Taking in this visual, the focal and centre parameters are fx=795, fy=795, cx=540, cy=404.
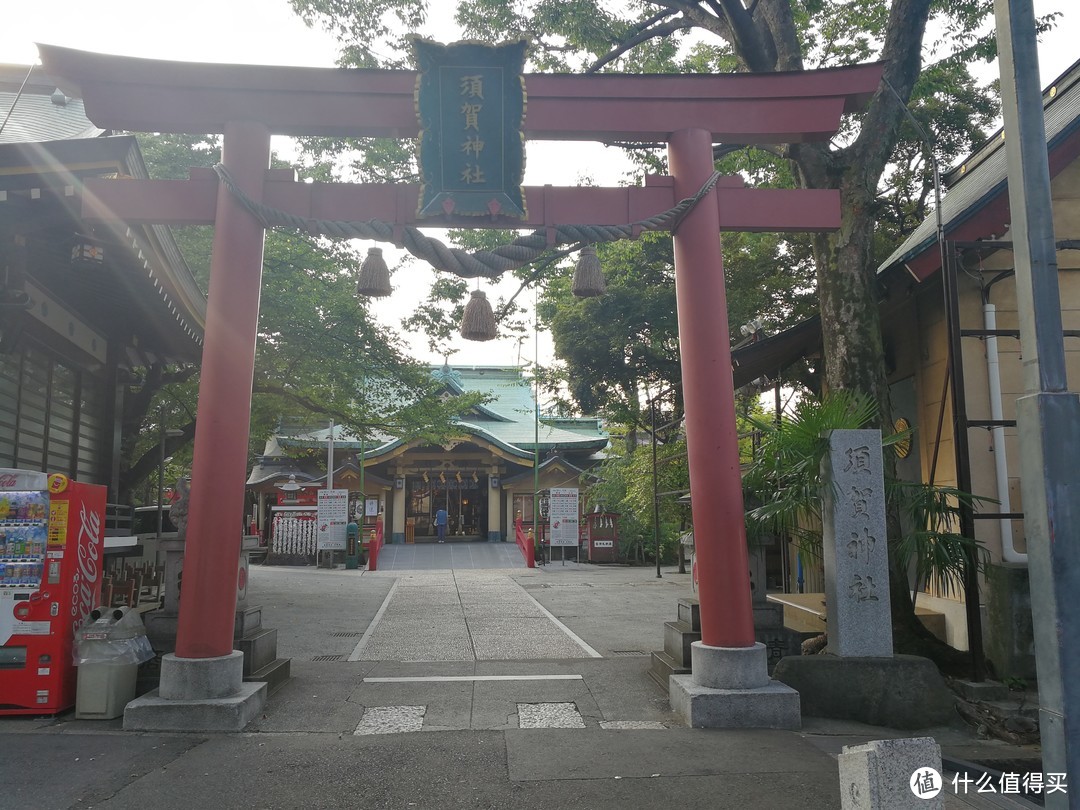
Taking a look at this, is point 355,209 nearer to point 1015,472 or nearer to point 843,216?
point 843,216

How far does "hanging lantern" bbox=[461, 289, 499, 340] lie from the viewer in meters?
7.26

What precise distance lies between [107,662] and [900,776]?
580 cm

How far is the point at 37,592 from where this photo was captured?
6277 millimetres

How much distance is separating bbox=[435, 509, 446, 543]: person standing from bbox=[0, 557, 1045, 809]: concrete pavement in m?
23.0

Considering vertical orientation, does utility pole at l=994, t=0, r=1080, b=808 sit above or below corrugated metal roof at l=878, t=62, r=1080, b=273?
below

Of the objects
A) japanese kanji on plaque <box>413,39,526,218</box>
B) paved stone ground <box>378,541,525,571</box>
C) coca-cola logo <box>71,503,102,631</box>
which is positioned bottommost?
paved stone ground <box>378,541,525,571</box>

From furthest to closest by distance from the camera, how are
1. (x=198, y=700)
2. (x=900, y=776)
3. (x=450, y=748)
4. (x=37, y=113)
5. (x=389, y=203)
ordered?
(x=37, y=113) < (x=389, y=203) < (x=198, y=700) < (x=450, y=748) < (x=900, y=776)

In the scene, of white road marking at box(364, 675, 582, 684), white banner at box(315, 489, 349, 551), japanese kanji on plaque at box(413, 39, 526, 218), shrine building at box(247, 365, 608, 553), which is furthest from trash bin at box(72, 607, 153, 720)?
shrine building at box(247, 365, 608, 553)

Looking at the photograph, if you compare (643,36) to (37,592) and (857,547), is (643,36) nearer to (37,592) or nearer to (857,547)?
(857,547)

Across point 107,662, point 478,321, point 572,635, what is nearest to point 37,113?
point 478,321

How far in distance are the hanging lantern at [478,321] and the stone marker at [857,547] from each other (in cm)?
316

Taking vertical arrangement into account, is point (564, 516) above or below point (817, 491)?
below

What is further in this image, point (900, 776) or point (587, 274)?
point (587, 274)

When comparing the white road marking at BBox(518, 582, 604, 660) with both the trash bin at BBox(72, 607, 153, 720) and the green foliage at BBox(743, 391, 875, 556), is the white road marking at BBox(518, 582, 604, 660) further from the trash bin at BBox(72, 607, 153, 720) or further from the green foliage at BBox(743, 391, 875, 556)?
the trash bin at BBox(72, 607, 153, 720)
